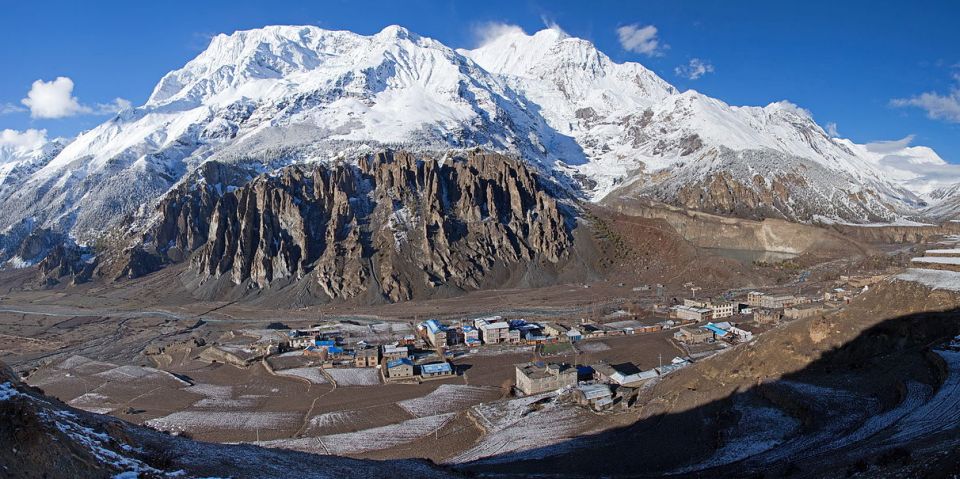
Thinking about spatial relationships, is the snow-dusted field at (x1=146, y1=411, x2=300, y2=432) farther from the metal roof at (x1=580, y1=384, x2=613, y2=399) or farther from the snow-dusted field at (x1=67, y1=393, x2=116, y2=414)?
the metal roof at (x1=580, y1=384, x2=613, y2=399)

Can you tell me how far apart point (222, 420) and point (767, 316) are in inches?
2417

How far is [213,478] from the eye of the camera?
1842cm

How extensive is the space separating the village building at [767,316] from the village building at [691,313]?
5.91 m

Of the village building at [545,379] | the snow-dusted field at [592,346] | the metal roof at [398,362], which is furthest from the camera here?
the snow-dusted field at [592,346]

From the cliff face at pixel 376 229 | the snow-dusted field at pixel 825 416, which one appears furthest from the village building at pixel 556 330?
the snow-dusted field at pixel 825 416

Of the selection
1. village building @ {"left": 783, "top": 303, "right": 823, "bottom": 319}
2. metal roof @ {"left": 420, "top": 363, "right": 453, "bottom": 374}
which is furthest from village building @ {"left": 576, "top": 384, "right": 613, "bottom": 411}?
village building @ {"left": 783, "top": 303, "right": 823, "bottom": 319}

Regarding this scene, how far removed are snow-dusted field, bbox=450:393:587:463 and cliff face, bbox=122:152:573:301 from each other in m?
61.9

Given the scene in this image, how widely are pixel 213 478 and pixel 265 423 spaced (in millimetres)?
31515

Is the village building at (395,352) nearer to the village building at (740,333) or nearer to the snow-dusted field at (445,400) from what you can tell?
the snow-dusted field at (445,400)

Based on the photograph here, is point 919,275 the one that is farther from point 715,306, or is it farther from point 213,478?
point 213,478

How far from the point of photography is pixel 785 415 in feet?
108

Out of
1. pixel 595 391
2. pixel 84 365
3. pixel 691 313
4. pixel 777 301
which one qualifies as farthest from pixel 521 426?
pixel 777 301

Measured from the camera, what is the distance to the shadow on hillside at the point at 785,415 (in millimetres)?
28873

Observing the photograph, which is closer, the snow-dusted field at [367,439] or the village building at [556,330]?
the snow-dusted field at [367,439]
